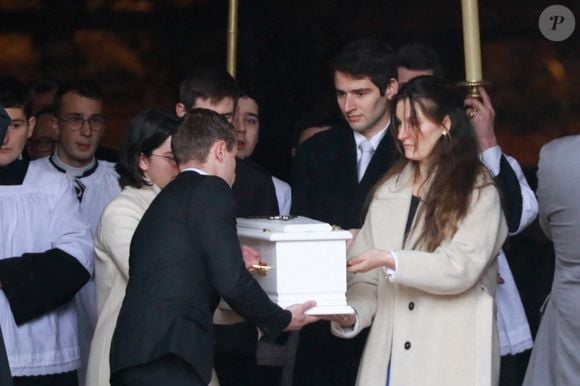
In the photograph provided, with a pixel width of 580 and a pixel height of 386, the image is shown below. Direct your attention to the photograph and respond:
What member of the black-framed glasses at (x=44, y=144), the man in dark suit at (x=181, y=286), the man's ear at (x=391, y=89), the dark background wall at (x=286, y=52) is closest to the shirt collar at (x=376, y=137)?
the man's ear at (x=391, y=89)

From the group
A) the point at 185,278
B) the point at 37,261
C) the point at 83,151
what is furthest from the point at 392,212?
the point at 83,151

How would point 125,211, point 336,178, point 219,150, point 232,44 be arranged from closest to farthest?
point 219,150
point 125,211
point 336,178
point 232,44

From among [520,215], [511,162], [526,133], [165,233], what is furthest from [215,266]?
[526,133]

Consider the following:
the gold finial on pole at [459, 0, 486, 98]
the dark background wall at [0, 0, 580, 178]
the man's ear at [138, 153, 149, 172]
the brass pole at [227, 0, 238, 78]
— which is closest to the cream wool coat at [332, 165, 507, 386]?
the gold finial on pole at [459, 0, 486, 98]

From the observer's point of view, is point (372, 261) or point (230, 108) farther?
point (230, 108)

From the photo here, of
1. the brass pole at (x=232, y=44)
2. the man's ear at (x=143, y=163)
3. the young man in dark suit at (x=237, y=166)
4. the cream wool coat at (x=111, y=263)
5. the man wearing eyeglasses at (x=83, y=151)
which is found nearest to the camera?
the cream wool coat at (x=111, y=263)

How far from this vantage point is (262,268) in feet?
16.9

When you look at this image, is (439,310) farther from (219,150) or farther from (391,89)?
(391,89)

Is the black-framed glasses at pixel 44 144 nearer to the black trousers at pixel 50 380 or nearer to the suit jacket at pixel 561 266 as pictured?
the black trousers at pixel 50 380

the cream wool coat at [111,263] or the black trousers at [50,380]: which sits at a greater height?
the cream wool coat at [111,263]

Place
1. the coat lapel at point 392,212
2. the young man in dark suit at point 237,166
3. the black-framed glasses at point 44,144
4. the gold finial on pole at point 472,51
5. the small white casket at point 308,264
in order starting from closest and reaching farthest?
the small white casket at point 308,264
the coat lapel at point 392,212
the gold finial on pole at point 472,51
the young man in dark suit at point 237,166
the black-framed glasses at point 44,144

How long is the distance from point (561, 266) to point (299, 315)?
2.77ft

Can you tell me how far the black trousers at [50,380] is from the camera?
5844 millimetres

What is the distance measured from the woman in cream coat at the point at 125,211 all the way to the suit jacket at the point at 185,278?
2.28 feet
